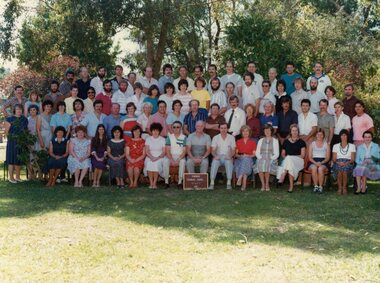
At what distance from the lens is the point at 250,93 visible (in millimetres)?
10594

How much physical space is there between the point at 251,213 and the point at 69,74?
5951mm

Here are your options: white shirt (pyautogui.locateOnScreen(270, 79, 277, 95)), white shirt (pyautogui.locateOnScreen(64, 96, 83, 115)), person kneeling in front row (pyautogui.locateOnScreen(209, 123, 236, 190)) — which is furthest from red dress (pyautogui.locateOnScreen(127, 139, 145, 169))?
white shirt (pyautogui.locateOnScreen(270, 79, 277, 95))

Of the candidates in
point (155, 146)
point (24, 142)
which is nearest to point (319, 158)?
point (155, 146)

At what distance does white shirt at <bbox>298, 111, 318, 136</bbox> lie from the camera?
32.7 feet

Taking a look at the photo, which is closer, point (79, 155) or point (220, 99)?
point (79, 155)

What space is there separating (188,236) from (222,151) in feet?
13.6

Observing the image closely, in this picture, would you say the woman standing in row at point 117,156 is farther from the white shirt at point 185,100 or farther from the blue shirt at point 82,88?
the blue shirt at point 82,88

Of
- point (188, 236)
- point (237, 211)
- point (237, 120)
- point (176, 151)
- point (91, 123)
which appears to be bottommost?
point (188, 236)

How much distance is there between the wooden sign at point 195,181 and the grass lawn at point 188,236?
1.64ft

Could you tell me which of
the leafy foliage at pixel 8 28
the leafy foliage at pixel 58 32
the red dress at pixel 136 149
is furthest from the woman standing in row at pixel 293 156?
the leafy foliage at pixel 8 28

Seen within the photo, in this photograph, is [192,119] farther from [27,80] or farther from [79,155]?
→ [27,80]

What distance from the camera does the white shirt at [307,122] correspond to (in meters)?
9.96

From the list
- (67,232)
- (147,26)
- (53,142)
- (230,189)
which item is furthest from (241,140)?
(147,26)

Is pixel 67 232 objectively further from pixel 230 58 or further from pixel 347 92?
pixel 230 58
